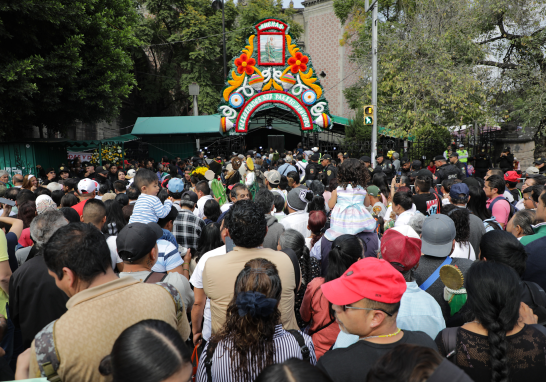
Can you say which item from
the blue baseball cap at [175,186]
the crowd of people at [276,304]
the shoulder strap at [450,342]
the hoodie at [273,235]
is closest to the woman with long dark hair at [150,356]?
the crowd of people at [276,304]

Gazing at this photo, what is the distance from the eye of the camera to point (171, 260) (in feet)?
10.6

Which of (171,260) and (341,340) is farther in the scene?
(171,260)

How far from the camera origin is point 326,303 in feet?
8.82

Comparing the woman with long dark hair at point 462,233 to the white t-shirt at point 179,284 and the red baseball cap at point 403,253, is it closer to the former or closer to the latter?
the red baseball cap at point 403,253

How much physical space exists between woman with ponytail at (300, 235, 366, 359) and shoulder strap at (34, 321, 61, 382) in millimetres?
1617

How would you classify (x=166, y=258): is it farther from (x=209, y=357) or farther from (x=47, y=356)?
(x=47, y=356)

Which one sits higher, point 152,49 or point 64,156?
point 152,49

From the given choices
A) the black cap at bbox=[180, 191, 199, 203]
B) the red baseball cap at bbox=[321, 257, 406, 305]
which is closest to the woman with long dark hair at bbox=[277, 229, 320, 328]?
the red baseball cap at bbox=[321, 257, 406, 305]

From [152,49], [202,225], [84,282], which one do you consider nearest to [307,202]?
[202,225]

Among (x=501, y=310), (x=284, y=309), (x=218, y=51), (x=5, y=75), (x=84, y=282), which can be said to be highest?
(x=218, y=51)

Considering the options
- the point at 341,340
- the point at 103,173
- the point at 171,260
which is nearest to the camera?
the point at 341,340

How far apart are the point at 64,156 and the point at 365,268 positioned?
52.2ft

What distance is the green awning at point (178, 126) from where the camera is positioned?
20312mm

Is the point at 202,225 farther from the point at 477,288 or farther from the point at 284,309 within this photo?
the point at 477,288
